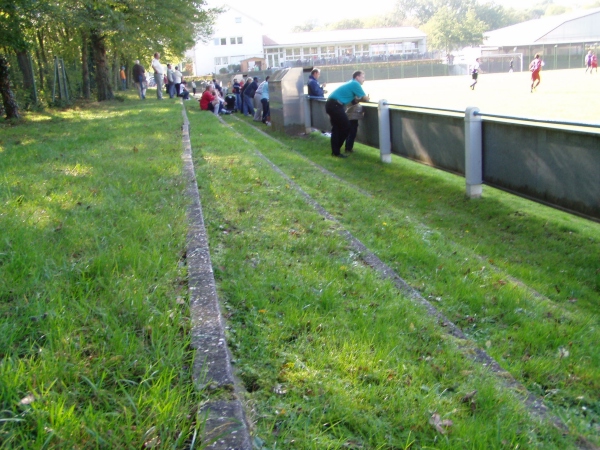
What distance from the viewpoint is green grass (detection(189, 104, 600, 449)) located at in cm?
321

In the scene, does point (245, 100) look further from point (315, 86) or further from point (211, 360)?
point (211, 360)

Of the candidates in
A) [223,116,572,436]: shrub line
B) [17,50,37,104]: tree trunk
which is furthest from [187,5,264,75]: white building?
[223,116,572,436]: shrub line

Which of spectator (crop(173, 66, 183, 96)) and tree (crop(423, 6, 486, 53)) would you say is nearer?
spectator (crop(173, 66, 183, 96))

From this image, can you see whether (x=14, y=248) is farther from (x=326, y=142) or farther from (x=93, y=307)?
(x=326, y=142)

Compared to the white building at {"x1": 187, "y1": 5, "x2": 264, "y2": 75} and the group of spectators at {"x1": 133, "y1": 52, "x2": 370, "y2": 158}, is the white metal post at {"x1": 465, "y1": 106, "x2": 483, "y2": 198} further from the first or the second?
the white building at {"x1": 187, "y1": 5, "x2": 264, "y2": 75}

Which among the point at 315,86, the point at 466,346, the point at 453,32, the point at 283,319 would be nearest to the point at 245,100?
the point at 315,86

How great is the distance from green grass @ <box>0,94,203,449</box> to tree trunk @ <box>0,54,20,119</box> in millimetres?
11873

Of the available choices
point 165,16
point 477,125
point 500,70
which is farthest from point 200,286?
point 500,70

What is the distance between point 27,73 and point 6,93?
367 cm

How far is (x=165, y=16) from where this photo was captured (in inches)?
1089

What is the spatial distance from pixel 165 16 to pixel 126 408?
27205 mm

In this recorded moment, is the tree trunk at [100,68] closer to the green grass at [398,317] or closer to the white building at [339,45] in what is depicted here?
the green grass at [398,317]

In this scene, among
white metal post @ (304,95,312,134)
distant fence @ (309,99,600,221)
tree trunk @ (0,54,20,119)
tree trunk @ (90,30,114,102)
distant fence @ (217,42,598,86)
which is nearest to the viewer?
distant fence @ (309,99,600,221)

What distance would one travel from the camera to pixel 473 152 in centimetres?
991
